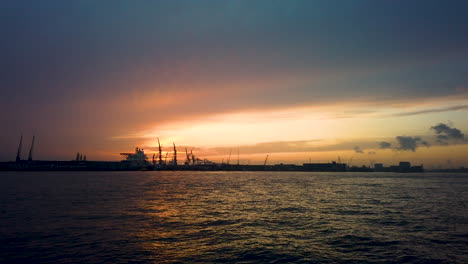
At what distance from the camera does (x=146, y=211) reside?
3747cm

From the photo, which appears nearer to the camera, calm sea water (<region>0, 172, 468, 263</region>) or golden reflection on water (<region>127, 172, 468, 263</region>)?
calm sea water (<region>0, 172, 468, 263</region>)

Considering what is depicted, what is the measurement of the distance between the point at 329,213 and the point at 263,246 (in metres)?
18.2

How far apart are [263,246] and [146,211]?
20943mm

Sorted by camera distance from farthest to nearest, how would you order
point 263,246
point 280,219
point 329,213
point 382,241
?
point 329,213 < point 280,219 < point 382,241 < point 263,246

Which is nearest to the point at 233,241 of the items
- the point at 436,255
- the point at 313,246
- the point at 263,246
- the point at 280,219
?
the point at 263,246

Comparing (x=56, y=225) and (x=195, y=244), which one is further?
(x=56, y=225)

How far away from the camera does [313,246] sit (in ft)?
68.6

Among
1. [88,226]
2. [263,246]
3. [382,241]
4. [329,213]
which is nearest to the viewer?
[263,246]

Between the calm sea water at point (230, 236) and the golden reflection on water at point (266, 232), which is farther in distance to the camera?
the golden reflection on water at point (266, 232)

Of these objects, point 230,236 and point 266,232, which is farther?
point 266,232

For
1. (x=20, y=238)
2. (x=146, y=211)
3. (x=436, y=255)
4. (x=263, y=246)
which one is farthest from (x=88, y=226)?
(x=436, y=255)

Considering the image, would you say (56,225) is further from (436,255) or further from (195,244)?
(436,255)

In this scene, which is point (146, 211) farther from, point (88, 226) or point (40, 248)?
point (40, 248)

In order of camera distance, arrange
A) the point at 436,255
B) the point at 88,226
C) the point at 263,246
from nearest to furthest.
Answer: the point at 436,255 < the point at 263,246 < the point at 88,226
